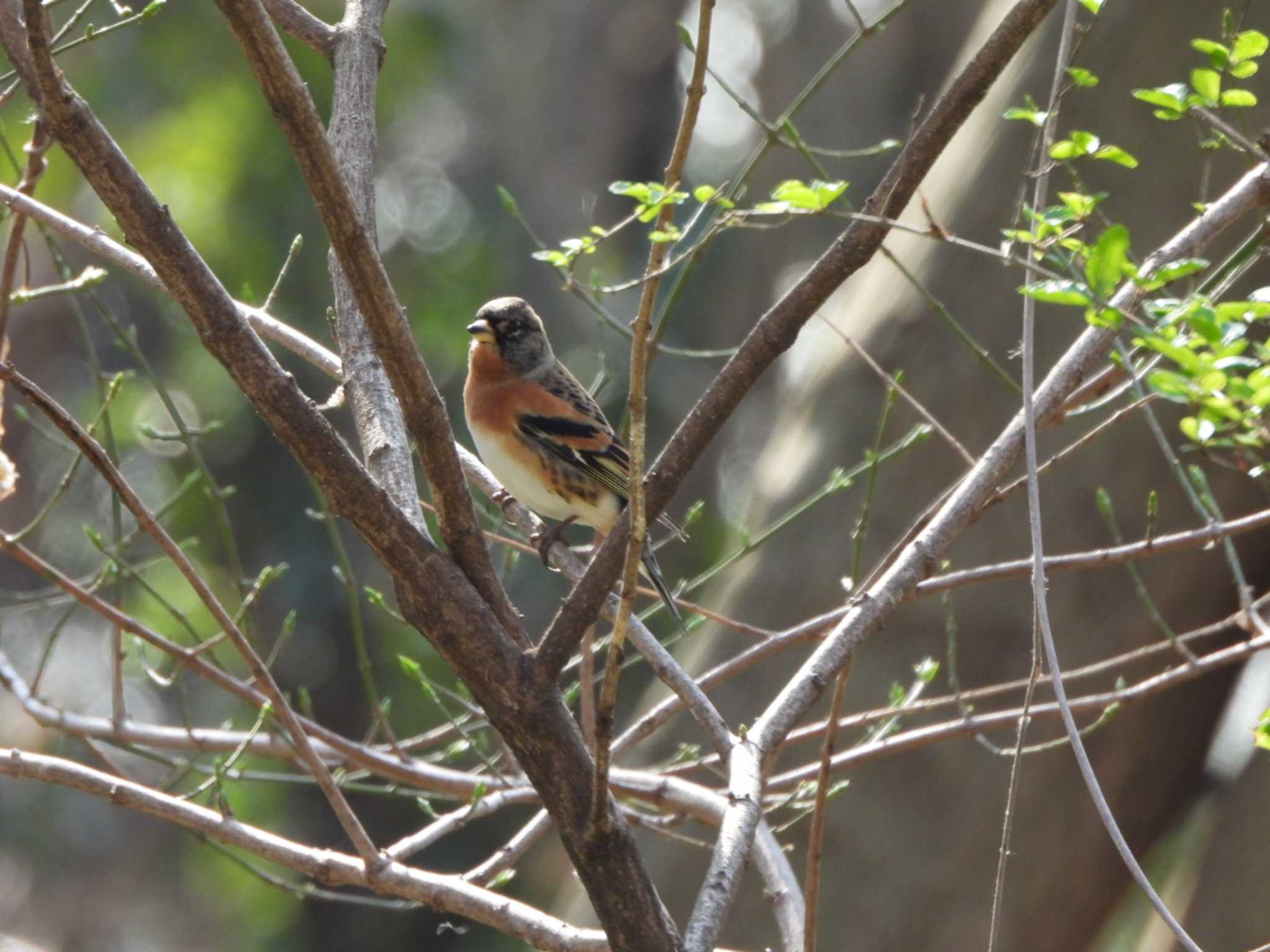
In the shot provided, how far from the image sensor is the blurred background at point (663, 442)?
18.9ft

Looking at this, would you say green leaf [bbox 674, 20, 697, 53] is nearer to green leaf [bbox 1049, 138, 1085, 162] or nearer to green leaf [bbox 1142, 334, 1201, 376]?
green leaf [bbox 1049, 138, 1085, 162]

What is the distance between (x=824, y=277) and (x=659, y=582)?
2.06 m

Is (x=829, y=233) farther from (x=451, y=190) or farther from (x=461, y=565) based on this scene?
(x=461, y=565)

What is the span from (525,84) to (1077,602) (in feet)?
36.9

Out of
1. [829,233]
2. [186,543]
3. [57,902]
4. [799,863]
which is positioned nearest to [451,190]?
[829,233]

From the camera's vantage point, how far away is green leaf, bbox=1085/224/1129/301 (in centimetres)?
171

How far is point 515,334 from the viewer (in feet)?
18.1

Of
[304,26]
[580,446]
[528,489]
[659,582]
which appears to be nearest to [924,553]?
[659,582]

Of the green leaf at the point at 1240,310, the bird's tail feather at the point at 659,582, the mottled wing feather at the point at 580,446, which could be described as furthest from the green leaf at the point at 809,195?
the mottled wing feather at the point at 580,446

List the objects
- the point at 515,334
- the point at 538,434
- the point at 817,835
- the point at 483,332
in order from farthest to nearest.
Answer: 1. the point at 515,334
2. the point at 483,332
3. the point at 538,434
4. the point at 817,835

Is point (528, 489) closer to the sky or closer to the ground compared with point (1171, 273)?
closer to the sky

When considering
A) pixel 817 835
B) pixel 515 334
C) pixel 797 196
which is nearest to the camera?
pixel 797 196

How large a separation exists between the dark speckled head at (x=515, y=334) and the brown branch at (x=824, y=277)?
319 centimetres

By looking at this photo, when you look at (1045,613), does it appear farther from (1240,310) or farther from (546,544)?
(546,544)
